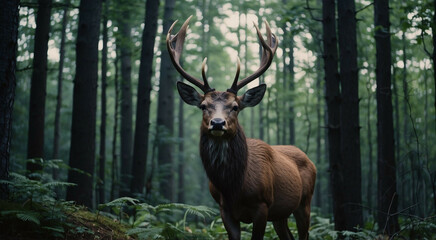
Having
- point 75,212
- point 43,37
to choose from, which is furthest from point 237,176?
point 43,37

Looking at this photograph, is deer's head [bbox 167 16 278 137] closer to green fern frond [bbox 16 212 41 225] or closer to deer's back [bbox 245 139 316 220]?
deer's back [bbox 245 139 316 220]

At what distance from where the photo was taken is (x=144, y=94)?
10.1m

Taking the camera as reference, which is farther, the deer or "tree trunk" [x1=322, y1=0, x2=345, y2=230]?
"tree trunk" [x1=322, y1=0, x2=345, y2=230]

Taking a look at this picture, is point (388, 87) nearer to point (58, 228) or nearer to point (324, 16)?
point (324, 16)

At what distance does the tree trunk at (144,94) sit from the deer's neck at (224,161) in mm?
4788

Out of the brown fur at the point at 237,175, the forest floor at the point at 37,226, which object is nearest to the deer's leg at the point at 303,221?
the brown fur at the point at 237,175

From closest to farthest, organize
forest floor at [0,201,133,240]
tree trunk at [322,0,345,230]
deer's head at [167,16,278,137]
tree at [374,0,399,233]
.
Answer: forest floor at [0,201,133,240] < deer's head at [167,16,278,137] < tree trunk at [322,0,345,230] < tree at [374,0,399,233]

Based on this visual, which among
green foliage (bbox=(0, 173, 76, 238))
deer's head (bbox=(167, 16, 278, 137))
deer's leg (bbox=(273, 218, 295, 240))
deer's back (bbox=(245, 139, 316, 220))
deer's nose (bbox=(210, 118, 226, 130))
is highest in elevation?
deer's head (bbox=(167, 16, 278, 137))

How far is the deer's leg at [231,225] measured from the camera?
5.36 m

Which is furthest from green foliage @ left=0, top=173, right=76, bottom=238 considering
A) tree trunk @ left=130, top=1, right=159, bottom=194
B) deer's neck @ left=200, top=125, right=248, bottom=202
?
tree trunk @ left=130, top=1, right=159, bottom=194

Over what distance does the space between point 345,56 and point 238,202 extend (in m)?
4.03

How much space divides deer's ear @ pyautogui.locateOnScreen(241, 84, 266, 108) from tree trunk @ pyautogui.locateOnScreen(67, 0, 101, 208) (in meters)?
3.08

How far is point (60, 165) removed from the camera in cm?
721

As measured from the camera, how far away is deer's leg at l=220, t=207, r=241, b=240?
5.36 meters
